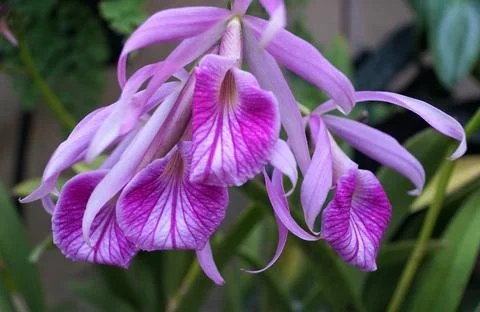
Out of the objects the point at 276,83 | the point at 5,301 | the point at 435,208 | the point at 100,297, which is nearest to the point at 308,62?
the point at 276,83

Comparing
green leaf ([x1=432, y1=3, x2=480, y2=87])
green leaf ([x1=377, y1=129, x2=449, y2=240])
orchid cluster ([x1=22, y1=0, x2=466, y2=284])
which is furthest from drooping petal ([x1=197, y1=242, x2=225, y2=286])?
green leaf ([x1=432, y1=3, x2=480, y2=87])

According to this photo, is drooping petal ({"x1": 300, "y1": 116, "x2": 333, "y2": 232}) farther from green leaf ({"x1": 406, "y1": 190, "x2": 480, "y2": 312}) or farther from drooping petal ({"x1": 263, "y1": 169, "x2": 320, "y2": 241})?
green leaf ({"x1": 406, "y1": 190, "x2": 480, "y2": 312})

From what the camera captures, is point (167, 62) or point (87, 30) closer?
point (167, 62)

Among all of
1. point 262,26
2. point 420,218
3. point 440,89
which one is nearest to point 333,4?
point 440,89

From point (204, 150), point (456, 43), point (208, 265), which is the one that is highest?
point (204, 150)

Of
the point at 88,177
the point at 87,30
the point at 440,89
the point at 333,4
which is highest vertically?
the point at 88,177

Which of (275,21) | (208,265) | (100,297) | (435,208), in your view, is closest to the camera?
(275,21)

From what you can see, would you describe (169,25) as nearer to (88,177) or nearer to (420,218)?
(88,177)

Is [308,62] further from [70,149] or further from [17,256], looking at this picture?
[17,256]
